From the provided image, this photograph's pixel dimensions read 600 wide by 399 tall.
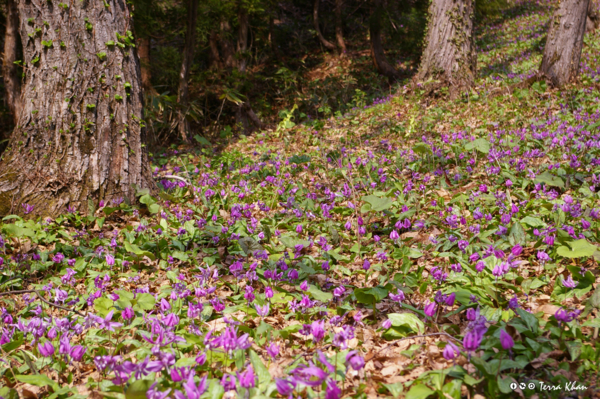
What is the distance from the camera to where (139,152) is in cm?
504

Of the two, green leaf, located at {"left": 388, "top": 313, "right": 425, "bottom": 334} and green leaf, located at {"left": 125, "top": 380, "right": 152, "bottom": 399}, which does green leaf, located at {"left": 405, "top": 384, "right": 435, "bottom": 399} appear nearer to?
green leaf, located at {"left": 388, "top": 313, "right": 425, "bottom": 334}

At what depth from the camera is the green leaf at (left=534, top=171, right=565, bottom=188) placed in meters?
4.23

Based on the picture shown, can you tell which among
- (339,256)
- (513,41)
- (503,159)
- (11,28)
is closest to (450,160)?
(503,159)

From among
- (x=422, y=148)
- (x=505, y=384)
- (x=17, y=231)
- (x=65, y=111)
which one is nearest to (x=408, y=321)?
(x=505, y=384)

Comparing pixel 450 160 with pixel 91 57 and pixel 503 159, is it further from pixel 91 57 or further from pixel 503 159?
pixel 91 57

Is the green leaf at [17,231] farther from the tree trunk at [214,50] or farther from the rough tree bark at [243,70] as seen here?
the tree trunk at [214,50]

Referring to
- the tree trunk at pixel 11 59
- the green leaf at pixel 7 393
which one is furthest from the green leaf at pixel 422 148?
the tree trunk at pixel 11 59

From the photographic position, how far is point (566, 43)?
27.2 ft

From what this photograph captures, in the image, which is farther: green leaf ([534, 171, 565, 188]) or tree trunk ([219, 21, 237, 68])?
tree trunk ([219, 21, 237, 68])

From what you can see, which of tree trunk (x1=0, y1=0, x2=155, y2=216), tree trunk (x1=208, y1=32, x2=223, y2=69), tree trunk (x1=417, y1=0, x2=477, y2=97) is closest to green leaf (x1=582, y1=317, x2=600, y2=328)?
tree trunk (x1=0, y1=0, x2=155, y2=216)

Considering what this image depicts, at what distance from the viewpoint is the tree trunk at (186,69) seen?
995cm

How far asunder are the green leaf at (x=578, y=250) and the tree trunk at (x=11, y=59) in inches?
437

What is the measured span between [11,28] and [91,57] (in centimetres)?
727

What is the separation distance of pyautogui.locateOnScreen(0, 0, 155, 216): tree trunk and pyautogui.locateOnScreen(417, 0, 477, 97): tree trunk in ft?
23.2
